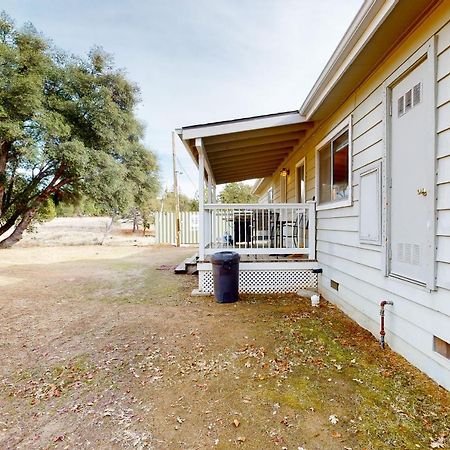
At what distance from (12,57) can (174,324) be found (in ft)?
37.7

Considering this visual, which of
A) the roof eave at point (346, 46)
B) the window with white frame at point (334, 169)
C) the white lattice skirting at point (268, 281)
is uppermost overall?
the roof eave at point (346, 46)

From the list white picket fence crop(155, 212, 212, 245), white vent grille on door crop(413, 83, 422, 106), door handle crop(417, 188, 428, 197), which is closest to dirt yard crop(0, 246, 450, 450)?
door handle crop(417, 188, 428, 197)

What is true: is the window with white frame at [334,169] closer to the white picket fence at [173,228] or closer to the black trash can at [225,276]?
the black trash can at [225,276]

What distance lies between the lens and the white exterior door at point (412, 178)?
8.71 ft

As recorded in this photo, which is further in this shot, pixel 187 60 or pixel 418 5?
Answer: pixel 187 60

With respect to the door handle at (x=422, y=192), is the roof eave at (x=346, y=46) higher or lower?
higher

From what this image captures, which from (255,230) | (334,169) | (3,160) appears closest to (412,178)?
(334,169)

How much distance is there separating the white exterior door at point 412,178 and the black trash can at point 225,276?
2.56 meters

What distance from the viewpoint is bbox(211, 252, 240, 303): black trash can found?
17.0ft

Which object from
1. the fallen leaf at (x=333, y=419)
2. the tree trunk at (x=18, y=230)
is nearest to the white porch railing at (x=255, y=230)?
the fallen leaf at (x=333, y=419)

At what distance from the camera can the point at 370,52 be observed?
3.39 m

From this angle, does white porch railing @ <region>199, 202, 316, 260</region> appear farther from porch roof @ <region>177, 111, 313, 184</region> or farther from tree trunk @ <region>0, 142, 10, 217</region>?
tree trunk @ <region>0, 142, 10, 217</region>

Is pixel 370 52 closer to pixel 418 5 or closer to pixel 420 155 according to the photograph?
pixel 418 5

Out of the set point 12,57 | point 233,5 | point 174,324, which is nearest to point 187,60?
point 233,5
